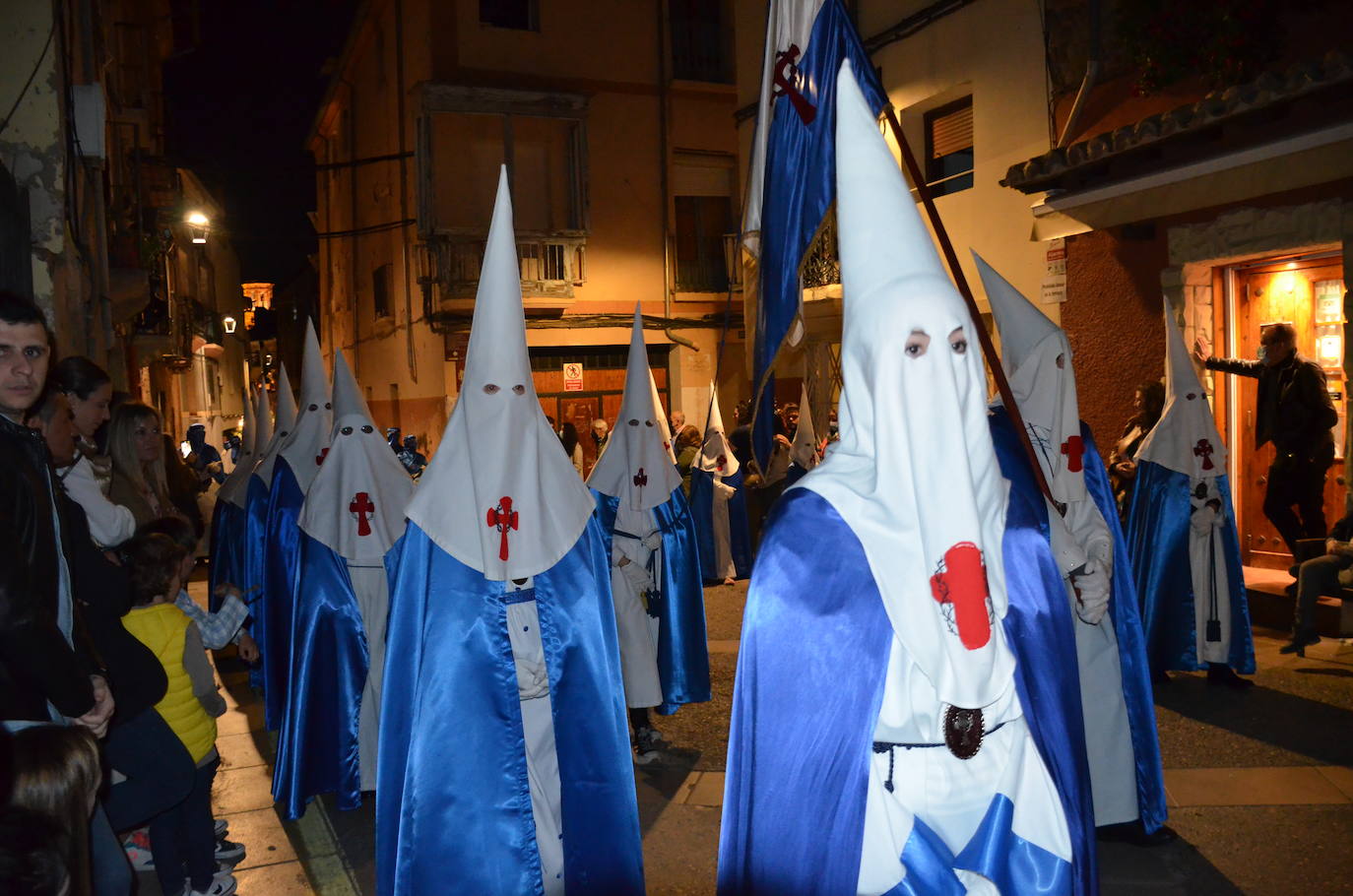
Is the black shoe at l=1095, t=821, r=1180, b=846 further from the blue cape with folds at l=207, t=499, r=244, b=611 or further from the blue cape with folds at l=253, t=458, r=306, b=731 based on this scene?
the blue cape with folds at l=207, t=499, r=244, b=611

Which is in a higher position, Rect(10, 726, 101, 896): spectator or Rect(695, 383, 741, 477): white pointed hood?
Rect(695, 383, 741, 477): white pointed hood

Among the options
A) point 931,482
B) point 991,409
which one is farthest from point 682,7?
point 931,482

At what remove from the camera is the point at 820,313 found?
52.9 ft

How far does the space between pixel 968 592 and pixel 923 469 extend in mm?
286

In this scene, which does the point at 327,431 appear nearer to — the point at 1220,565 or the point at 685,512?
the point at 685,512

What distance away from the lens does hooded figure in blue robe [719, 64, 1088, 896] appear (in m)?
2.33

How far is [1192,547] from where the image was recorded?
22.6 ft

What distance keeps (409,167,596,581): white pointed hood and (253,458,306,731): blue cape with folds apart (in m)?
2.30

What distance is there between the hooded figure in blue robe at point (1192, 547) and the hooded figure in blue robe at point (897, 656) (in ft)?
16.2

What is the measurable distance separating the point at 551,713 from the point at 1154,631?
4.72m

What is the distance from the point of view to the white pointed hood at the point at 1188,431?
673 cm

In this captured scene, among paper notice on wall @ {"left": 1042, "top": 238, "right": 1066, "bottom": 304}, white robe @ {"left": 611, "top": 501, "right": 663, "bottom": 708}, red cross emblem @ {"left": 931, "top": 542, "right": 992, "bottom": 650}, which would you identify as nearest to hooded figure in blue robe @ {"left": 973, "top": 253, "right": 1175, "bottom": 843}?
red cross emblem @ {"left": 931, "top": 542, "right": 992, "bottom": 650}

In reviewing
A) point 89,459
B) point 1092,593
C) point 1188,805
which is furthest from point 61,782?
point 1188,805

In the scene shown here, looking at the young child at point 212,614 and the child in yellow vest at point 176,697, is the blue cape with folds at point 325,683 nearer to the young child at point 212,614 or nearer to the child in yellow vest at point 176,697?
the young child at point 212,614
